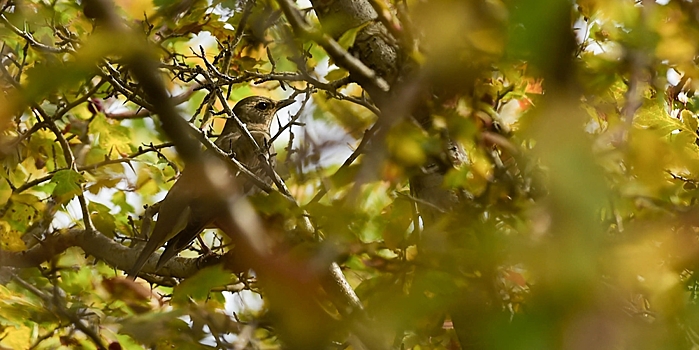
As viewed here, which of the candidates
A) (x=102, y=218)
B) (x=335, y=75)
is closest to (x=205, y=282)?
(x=335, y=75)

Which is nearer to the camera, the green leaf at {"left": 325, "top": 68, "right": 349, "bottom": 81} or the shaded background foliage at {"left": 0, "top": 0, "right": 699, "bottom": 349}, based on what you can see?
the shaded background foliage at {"left": 0, "top": 0, "right": 699, "bottom": 349}

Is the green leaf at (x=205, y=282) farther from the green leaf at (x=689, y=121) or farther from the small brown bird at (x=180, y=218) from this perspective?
the green leaf at (x=689, y=121)

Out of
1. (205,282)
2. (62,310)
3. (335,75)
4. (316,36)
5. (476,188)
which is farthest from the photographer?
(335,75)

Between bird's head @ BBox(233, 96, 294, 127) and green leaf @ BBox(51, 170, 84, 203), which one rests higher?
bird's head @ BBox(233, 96, 294, 127)

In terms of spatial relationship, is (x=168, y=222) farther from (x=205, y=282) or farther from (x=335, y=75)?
(x=205, y=282)

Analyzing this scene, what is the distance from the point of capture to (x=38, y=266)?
414cm

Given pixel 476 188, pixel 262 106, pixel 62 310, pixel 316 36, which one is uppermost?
pixel 262 106

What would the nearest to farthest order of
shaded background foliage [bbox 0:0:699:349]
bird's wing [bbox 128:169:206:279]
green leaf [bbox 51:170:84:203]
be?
shaded background foliage [bbox 0:0:699:349], green leaf [bbox 51:170:84:203], bird's wing [bbox 128:169:206:279]

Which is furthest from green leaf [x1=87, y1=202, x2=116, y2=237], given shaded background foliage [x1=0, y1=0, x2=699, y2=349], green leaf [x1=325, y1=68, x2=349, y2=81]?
green leaf [x1=325, y1=68, x2=349, y2=81]

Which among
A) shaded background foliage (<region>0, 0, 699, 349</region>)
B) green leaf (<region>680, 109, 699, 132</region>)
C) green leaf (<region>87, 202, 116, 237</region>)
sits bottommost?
green leaf (<region>680, 109, 699, 132</region>)

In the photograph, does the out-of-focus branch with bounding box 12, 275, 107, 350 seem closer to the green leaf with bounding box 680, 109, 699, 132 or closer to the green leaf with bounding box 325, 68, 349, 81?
the green leaf with bounding box 325, 68, 349, 81

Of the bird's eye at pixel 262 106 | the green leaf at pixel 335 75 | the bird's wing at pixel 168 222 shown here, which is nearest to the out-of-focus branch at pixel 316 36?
the green leaf at pixel 335 75

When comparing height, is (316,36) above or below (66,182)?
below

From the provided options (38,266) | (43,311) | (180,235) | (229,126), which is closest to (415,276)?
(43,311)
